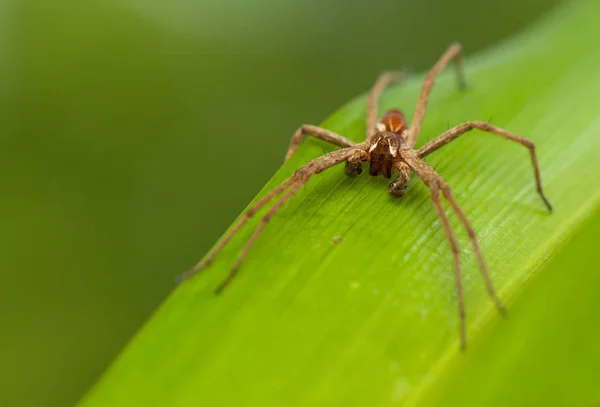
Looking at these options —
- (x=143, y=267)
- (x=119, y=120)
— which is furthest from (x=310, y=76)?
(x=143, y=267)

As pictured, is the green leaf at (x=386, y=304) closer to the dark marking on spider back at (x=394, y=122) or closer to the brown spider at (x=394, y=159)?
the brown spider at (x=394, y=159)

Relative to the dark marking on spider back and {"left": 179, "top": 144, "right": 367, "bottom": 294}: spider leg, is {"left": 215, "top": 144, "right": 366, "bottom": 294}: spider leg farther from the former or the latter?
the dark marking on spider back

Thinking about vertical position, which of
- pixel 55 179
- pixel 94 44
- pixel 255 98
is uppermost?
pixel 94 44

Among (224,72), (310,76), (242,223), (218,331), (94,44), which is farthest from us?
(310,76)

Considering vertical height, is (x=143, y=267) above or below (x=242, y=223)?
below

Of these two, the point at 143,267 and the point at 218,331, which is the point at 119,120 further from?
the point at 218,331

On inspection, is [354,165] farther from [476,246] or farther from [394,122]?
[476,246]

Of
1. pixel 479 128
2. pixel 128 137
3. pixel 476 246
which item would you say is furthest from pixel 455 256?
pixel 128 137

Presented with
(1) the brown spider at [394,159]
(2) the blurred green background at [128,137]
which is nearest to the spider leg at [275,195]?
(1) the brown spider at [394,159]
